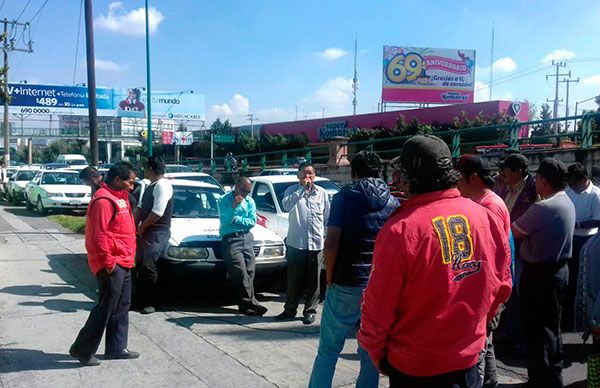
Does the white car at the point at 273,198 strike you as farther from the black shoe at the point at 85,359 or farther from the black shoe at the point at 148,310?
the black shoe at the point at 85,359

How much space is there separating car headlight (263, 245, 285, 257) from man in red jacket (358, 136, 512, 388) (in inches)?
202

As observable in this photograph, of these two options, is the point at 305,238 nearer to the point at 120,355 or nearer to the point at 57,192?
the point at 120,355

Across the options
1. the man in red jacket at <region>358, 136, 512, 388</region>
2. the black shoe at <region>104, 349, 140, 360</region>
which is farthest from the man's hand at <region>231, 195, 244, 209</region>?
the man in red jacket at <region>358, 136, 512, 388</region>

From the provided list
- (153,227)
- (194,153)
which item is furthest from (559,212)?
(194,153)

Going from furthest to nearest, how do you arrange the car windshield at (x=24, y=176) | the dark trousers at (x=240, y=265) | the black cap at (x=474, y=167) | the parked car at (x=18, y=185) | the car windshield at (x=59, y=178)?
the car windshield at (x=24, y=176), the parked car at (x=18, y=185), the car windshield at (x=59, y=178), the dark trousers at (x=240, y=265), the black cap at (x=474, y=167)

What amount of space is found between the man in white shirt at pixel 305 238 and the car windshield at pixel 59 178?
16.0 metres

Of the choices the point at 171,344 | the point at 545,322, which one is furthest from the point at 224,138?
the point at 545,322

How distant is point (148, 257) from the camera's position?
654 cm

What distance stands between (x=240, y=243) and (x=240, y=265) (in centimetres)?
27

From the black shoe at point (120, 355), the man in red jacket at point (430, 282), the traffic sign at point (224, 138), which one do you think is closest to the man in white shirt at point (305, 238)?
the black shoe at point (120, 355)

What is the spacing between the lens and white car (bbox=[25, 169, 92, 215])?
62.5ft

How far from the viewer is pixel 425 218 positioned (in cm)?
223

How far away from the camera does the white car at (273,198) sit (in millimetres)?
8688

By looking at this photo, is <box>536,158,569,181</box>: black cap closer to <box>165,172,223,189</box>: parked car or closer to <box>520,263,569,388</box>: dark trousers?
<box>520,263,569,388</box>: dark trousers
